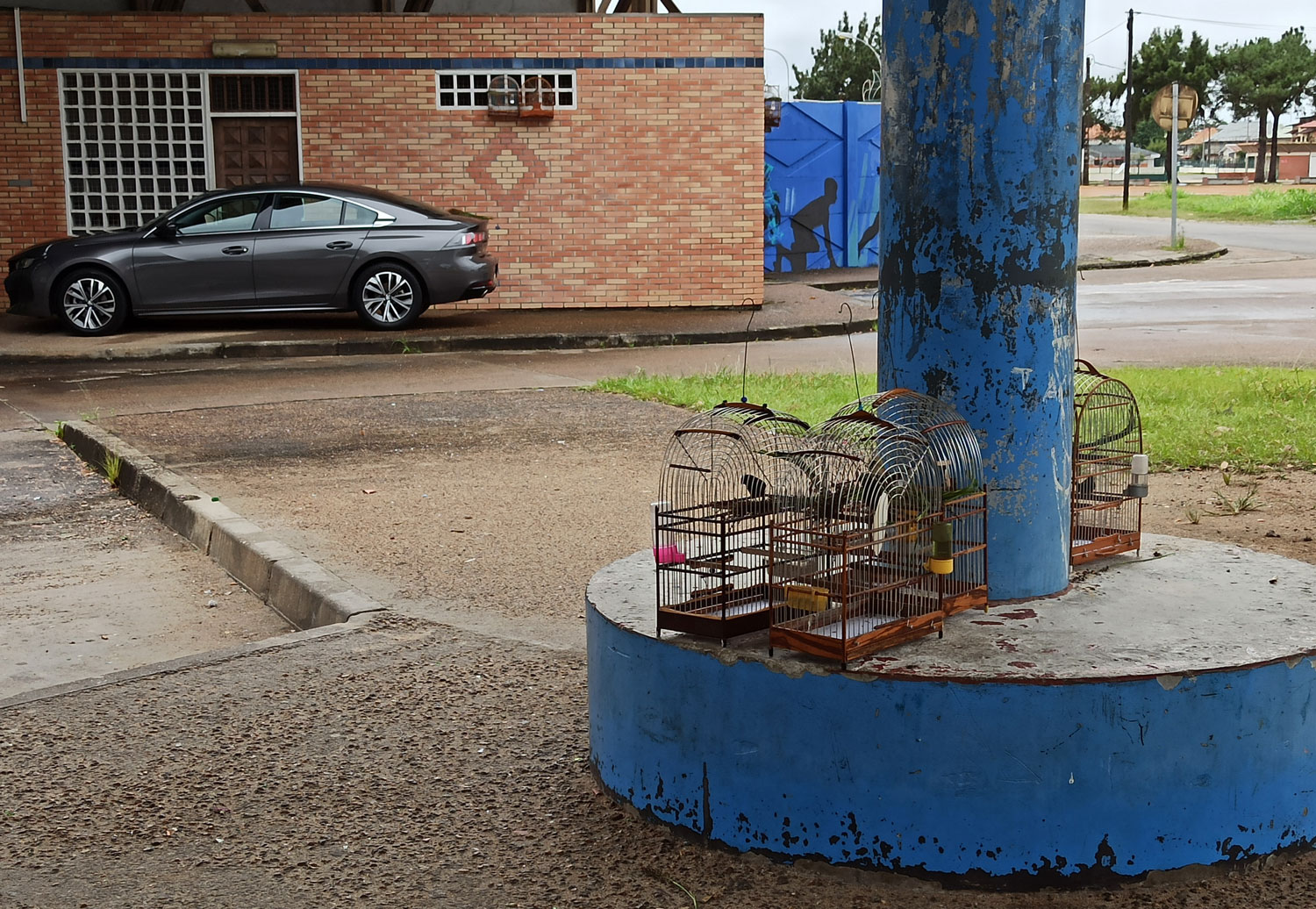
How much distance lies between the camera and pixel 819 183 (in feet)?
84.2

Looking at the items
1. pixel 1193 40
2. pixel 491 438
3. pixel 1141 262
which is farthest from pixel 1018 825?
pixel 1193 40

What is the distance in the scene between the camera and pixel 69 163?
715 inches

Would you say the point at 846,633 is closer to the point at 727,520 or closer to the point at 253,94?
the point at 727,520

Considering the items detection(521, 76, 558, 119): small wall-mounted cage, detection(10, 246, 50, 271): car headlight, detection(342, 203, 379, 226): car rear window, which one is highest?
detection(521, 76, 558, 119): small wall-mounted cage

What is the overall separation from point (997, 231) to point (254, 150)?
52.9 ft

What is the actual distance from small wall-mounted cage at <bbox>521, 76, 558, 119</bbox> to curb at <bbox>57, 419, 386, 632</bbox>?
9.47m

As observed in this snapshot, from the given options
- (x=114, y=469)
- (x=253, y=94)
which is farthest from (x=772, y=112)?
(x=114, y=469)

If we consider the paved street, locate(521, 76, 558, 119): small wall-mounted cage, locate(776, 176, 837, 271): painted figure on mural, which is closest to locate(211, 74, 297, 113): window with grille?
locate(521, 76, 558, 119): small wall-mounted cage

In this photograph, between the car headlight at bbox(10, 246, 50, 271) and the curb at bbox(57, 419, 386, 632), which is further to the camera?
the car headlight at bbox(10, 246, 50, 271)

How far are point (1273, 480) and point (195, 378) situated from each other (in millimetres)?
9735

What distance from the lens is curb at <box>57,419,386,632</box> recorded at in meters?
5.98

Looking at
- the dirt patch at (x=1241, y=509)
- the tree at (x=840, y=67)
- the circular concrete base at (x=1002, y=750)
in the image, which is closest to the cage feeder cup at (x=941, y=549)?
the circular concrete base at (x=1002, y=750)

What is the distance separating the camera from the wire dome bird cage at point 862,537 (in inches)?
141

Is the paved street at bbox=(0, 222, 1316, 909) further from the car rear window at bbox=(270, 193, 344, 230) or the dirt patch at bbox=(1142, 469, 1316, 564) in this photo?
the car rear window at bbox=(270, 193, 344, 230)
